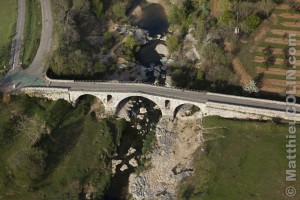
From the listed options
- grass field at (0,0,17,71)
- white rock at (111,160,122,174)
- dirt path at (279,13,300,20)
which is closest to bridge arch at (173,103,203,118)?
white rock at (111,160,122,174)

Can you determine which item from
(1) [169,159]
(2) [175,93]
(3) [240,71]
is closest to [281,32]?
(3) [240,71]

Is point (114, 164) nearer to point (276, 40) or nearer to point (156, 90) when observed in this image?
point (156, 90)

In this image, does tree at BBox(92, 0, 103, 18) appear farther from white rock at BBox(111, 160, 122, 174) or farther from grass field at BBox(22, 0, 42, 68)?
white rock at BBox(111, 160, 122, 174)

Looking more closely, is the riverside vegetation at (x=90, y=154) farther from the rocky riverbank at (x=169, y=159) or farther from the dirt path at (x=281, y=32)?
the dirt path at (x=281, y=32)

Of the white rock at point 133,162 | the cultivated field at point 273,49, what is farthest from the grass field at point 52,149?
the cultivated field at point 273,49

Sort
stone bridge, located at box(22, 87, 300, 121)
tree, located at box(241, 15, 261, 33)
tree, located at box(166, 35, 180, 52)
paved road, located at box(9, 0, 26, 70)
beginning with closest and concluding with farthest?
1. stone bridge, located at box(22, 87, 300, 121)
2. paved road, located at box(9, 0, 26, 70)
3. tree, located at box(241, 15, 261, 33)
4. tree, located at box(166, 35, 180, 52)
